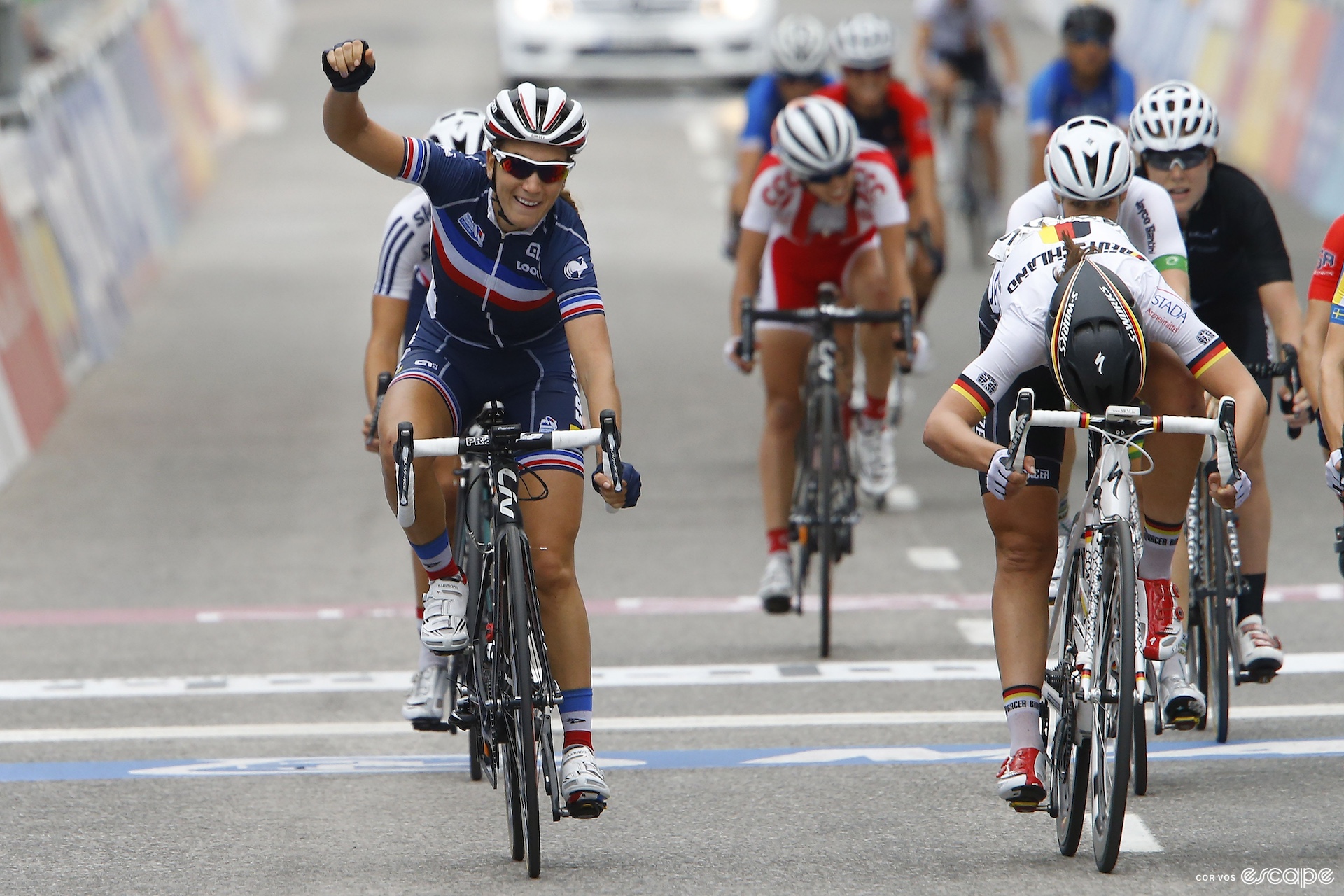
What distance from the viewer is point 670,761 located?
7.21m

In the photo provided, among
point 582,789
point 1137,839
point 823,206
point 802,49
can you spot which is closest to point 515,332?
point 582,789

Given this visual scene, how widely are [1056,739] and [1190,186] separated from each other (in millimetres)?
2446

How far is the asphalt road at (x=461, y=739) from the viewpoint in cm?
600

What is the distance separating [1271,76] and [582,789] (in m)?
16.8

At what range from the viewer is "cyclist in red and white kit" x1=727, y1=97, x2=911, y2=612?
350 inches

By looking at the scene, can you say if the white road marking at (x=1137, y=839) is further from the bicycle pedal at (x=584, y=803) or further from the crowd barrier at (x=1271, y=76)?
the crowd barrier at (x=1271, y=76)

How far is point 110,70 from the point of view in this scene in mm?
18344

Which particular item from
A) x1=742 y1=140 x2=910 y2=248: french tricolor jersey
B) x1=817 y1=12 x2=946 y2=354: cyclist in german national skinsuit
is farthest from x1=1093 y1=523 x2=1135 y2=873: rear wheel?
Answer: x1=817 y1=12 x2=946 y2=354: cyclist in german national skinsuit

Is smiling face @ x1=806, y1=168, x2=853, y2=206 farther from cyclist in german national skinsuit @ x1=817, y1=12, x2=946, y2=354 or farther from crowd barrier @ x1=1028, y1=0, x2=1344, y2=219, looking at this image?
crowd barrier @ x1=1028, y1=0, x2=1344, y2=219

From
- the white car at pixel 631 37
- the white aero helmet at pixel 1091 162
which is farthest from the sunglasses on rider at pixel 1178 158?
the white car at pixel 631 37

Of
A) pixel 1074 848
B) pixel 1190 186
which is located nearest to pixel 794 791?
pixel 1074 848

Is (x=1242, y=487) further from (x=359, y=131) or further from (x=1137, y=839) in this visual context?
(x=359, y=131)

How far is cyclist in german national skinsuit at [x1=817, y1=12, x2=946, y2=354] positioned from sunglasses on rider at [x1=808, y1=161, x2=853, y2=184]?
7.31ft

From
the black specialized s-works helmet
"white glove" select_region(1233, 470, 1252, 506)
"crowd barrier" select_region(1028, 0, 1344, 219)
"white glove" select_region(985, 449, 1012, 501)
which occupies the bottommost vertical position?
"crowd barrier" select_region(1028, 0, 1344, 219)
